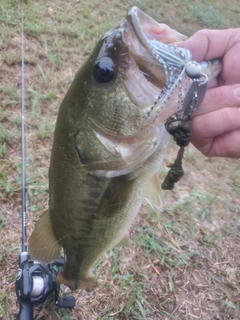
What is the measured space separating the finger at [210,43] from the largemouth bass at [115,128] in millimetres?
41

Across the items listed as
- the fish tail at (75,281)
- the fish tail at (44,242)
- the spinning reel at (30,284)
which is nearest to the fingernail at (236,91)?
the fish tail at (44,242)

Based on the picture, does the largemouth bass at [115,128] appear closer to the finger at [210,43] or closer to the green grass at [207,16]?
the finger at [210,43]

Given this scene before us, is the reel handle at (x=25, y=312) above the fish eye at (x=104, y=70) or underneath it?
underneath

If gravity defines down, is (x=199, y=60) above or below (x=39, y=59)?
above

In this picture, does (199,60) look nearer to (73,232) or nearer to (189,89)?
(189,89)

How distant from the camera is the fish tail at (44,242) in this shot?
1.61m

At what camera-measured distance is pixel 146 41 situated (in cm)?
118

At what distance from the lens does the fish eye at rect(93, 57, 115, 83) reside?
49.9 inches

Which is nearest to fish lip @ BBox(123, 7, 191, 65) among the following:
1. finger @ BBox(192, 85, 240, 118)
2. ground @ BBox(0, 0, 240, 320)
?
finger @ BBox(192, 85, 240, 118)

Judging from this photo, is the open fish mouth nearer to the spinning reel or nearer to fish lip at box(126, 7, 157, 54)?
fish lip at box(126, 7, 157, 54)

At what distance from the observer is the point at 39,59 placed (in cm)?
361

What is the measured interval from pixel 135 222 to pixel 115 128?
1.50 metres

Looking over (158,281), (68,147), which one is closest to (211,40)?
(68,147)

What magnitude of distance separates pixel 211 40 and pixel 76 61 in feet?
7.90
